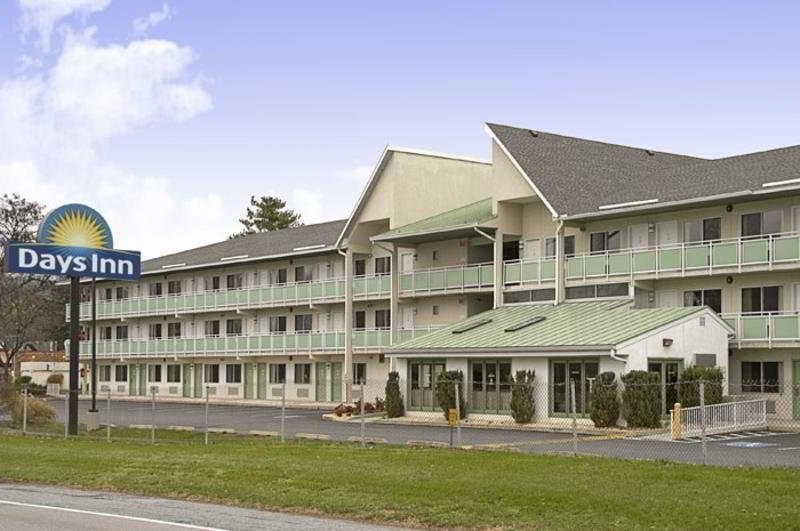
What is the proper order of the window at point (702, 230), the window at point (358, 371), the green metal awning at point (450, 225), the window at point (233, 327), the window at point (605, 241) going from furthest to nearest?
Result: the window at point (233, 327) → the window at point (358, 371) → the green metal awning at point (450, 225) → the window at point (605, 241) → the window at point (702, 230)

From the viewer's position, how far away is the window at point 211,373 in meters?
70.2

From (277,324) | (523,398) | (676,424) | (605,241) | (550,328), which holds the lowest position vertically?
(676,424)

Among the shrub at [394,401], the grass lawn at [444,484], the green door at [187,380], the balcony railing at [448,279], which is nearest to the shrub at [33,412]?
the shrub at [394,401]

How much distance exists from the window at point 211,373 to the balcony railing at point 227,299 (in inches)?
135

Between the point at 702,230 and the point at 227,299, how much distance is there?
3298cm

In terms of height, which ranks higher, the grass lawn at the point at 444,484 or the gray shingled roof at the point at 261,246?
the gray shingled roof at the point at 261,246

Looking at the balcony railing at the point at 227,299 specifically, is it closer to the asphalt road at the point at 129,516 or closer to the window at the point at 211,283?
the window at the point at 211,283

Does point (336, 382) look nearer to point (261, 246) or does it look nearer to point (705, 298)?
point (261, 246)

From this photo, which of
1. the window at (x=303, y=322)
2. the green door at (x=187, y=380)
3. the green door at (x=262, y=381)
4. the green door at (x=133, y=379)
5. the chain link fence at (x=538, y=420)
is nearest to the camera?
the chain link fence at (x=538, y=420)

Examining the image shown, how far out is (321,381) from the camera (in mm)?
62062

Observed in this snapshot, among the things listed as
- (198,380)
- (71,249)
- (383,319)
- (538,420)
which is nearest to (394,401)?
(538,420)

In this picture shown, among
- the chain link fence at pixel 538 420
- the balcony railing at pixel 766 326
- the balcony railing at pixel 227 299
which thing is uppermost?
the balcony railing at pixel 227 299

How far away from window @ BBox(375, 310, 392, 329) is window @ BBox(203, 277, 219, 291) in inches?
623

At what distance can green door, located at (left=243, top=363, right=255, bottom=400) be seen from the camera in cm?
6731
